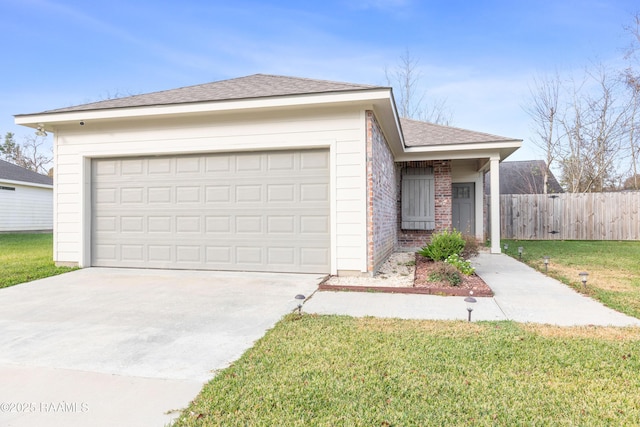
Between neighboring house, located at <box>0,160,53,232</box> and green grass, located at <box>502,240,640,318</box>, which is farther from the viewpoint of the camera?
neighboring house, located at <box>0,160,53,232</box>

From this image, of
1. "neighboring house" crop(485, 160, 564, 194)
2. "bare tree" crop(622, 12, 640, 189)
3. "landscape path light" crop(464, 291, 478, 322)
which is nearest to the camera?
"landscape path light" crop(464, 291, 478, 322)

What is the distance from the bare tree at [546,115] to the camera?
16.4 metres

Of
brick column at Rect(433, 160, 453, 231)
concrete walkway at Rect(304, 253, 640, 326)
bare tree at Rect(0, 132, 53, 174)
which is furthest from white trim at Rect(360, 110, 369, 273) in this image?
bare tree at Rect(0, 132, 53, 174)

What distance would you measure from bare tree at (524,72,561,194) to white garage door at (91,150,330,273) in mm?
15795

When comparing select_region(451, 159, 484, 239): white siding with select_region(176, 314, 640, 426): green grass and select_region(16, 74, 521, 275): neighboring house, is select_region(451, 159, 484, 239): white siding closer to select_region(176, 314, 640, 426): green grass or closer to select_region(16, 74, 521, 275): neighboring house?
select_region(16, 74, 521, 275): neighboring house

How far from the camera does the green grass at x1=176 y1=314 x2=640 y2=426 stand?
6.15 ft

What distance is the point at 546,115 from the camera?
16.8 meters

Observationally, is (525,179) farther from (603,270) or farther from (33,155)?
(33,155)

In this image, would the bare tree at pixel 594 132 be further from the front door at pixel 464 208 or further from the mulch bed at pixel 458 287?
the mulch bed at pixel 458 287

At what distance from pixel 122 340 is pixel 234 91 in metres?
4.93

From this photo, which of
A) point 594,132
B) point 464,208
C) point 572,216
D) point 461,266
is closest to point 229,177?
point 461,266

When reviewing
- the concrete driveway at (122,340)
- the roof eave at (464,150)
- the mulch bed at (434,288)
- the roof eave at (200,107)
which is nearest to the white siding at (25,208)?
the roof eave at (200,107)

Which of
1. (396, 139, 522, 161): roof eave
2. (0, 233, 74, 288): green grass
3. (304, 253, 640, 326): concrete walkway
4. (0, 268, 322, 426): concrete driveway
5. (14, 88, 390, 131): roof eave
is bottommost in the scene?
(0, 268, 322, 426): concrete driveway

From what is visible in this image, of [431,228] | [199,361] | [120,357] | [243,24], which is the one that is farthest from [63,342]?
[243,24]
